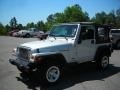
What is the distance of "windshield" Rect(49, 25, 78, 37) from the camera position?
7898 mm

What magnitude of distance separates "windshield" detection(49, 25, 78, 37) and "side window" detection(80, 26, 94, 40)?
1.04 ft

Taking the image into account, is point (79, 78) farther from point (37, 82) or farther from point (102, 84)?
point (37, 82)

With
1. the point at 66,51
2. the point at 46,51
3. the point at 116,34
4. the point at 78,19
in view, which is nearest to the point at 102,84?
the point at 66,51

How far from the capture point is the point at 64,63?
7.32 meters

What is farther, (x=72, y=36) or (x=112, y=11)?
(x=112, y=11)

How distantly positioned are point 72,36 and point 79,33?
0.31 meters

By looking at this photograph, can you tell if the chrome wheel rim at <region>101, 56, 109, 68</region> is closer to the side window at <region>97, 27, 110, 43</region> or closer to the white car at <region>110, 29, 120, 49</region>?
the side window at <region>97, 27, 110, 43</region>

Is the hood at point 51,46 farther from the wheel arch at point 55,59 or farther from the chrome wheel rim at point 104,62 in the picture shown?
the chrome wheel rim at point 104,62

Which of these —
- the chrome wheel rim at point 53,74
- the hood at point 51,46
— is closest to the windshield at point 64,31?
the hood at point 51,46

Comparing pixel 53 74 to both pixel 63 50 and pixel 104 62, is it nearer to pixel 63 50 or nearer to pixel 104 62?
pixel 63 50

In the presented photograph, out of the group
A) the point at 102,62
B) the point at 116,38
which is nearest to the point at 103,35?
the point at 102,62

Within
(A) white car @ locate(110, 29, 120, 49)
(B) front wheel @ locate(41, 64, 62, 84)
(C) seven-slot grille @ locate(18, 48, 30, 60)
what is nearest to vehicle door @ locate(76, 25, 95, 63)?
(B) front wheel @ locate(41, 64, 62, 84)

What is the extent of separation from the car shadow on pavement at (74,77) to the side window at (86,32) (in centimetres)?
142

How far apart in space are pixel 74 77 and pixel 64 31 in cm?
189
